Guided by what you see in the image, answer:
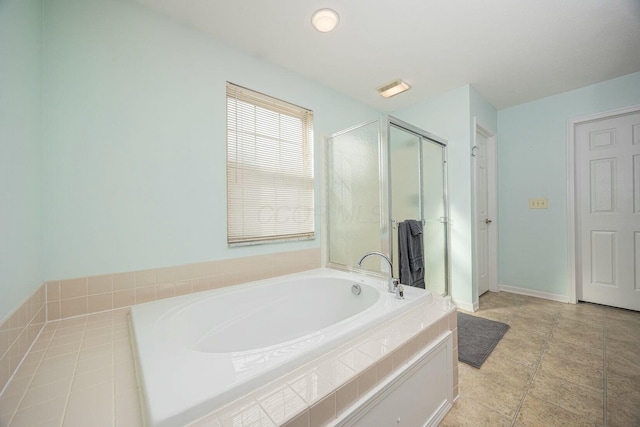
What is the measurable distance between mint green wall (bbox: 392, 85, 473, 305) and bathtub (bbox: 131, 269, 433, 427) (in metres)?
1.32

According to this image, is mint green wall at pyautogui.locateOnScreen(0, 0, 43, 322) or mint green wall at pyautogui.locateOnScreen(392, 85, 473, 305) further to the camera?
mint green wall at pyautogui.locateOnScreen(392, 85, 473, 305)

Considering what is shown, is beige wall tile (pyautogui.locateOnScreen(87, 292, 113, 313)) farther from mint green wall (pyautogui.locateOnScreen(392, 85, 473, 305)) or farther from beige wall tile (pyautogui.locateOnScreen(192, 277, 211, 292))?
mint green wall (pyautogui.locateOnScreen(392, 85, 473, 305))

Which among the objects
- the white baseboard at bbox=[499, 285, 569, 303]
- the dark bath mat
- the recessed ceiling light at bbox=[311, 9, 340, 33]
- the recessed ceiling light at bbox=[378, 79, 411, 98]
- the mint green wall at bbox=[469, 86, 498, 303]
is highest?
the recessed ceiling light at bbox=[311, 9, 340, 33]

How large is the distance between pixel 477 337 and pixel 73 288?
2.73 metres

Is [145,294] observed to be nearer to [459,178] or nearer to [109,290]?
[109,290]

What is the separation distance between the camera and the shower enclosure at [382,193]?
1932 mm

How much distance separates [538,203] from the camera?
288 centimetres

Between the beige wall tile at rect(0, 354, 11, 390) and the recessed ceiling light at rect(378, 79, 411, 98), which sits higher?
the recessed ceiling light at rect(378, 79, 411, 98)

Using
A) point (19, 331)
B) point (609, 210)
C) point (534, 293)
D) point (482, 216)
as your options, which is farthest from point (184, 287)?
point (609, 210)

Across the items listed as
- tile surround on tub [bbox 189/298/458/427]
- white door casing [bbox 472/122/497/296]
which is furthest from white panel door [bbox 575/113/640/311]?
tile surround on tub [bbox 189/298/458/427]

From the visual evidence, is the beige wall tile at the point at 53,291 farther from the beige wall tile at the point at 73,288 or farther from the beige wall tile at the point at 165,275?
the beige wall tile at the point at 165,275

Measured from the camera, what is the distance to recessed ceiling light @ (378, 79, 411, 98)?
2.39 m

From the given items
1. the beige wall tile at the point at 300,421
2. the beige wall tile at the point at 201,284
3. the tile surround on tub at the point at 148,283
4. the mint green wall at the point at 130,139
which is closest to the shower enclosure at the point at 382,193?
the tile surround on tub at the point at 148,283

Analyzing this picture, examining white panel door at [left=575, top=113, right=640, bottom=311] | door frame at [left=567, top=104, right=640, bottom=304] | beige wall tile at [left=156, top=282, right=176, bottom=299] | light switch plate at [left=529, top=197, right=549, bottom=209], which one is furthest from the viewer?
light switch plate at [left=529, top=197, right=549, bottom=209]
